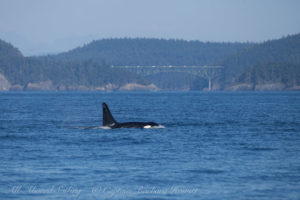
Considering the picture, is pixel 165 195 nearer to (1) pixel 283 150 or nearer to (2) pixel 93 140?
(1) pixel 283 150

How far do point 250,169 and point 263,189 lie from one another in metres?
3.89

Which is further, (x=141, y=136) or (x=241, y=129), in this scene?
(x=241, y=129)

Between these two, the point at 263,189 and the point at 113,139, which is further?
the point at 113,139

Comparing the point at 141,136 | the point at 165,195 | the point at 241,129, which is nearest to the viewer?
the point at 165,195

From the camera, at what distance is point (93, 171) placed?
80.0 ft

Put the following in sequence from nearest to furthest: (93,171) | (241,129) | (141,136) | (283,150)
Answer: (93,171) < (283,150) < (141,136) < (241,129)

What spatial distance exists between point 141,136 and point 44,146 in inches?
286

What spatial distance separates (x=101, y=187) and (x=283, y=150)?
13.0 meters

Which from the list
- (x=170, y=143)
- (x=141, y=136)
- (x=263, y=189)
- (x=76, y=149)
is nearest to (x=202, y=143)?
(x=170, y=143)

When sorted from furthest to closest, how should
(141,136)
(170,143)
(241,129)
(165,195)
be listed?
(241,129) → (141,136) → (170,143) → (165,195)

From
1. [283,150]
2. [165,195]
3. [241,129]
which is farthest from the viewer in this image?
[241,129]

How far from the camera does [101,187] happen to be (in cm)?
2139

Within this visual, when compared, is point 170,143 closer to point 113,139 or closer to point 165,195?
point 113,139

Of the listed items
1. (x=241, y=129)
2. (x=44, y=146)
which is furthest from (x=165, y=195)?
(x=241, y=129)
